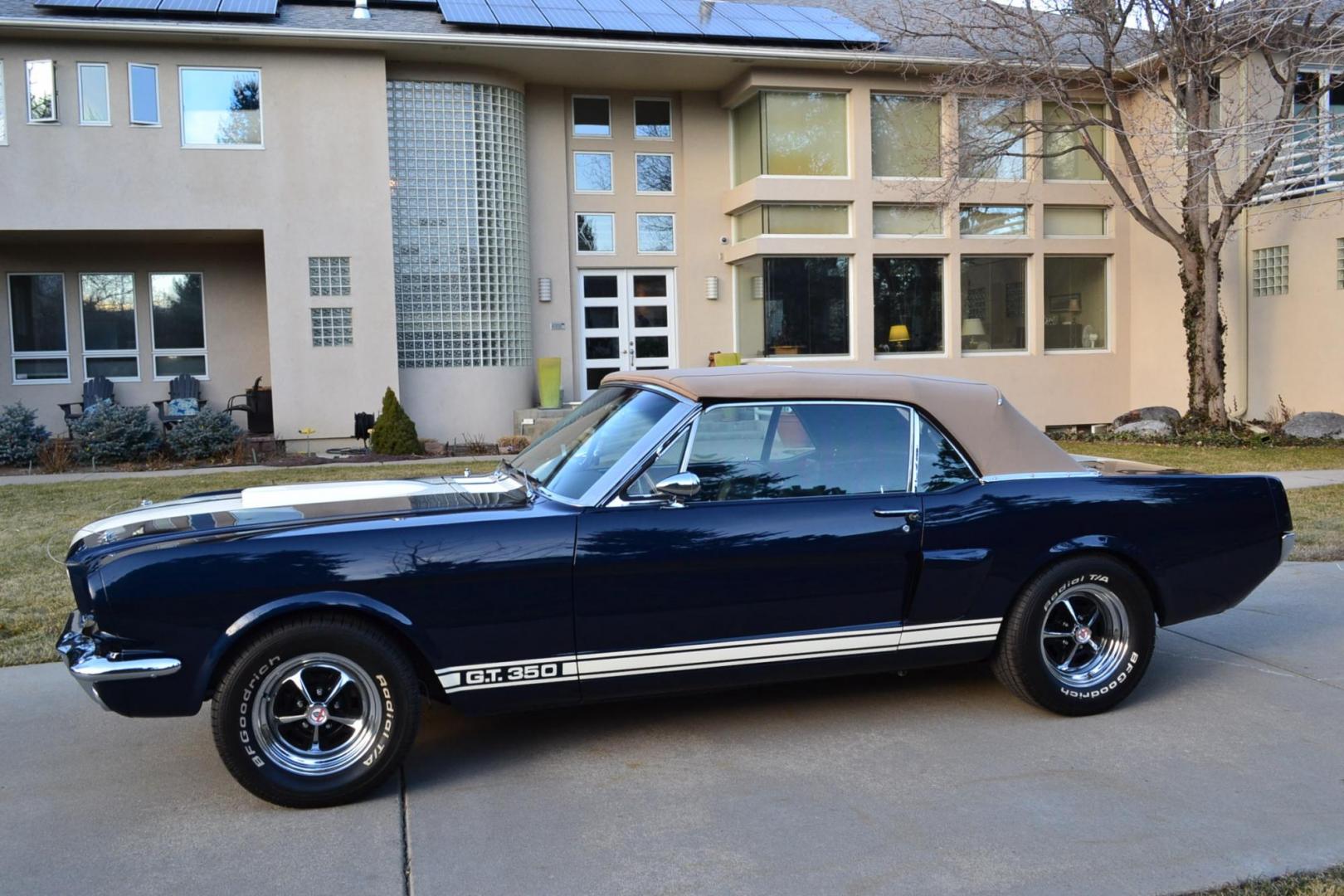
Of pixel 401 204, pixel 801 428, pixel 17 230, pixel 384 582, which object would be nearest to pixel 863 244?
pixel 401 204

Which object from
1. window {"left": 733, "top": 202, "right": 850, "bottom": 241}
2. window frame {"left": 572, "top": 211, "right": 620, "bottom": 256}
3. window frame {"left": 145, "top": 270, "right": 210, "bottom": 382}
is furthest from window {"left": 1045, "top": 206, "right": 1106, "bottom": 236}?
window frame {"left": 145, "top": 270, "right": 210, "bottom": 382}

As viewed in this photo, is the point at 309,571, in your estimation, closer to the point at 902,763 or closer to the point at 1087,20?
the point at 902,763

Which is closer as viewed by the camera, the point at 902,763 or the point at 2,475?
the point at 902,763

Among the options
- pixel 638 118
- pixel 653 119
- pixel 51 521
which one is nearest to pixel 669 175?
pixel 653 119

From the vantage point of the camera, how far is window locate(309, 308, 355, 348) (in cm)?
1786

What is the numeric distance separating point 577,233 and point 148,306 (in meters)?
7.50

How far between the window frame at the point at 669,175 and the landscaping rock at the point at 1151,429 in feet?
29.7

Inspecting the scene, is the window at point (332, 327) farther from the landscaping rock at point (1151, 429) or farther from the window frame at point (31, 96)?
the landscaping rock at point (1151, 429)

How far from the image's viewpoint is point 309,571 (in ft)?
13.5

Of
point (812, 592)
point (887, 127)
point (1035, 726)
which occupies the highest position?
point (887, 127)

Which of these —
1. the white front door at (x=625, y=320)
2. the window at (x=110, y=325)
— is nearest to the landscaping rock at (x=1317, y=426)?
A: the white front door at (x=625, y=320)

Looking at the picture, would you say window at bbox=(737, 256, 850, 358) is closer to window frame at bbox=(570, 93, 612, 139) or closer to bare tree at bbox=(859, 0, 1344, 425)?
bare tree at bbox=(859, 0, 1344, 425)

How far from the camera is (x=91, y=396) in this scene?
1834 centimetres

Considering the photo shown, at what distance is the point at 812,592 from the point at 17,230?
54.1ft
